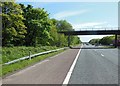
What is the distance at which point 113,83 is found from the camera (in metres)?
10.3

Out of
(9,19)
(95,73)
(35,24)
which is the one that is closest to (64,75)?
(95,73)

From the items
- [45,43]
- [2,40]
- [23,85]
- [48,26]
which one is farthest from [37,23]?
[23,85]

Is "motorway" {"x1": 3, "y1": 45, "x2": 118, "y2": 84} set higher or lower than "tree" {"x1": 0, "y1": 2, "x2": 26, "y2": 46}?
lower

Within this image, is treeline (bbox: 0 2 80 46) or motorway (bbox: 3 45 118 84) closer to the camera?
motorway (bbox: 3 45 118 84)

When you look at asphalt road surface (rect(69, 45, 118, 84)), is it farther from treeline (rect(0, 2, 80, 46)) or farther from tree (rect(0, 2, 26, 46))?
treeline (rect(0, 2, 80, 46))

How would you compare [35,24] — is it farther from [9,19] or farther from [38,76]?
[38,76]

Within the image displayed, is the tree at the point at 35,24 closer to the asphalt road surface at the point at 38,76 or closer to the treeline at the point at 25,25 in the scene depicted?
the treeline at the point at 25,25

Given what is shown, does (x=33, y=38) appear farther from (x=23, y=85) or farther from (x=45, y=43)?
(x=23, y=85)

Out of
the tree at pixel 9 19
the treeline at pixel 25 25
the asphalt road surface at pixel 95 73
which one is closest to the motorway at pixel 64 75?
the asphalt road surface at pixel 95 73

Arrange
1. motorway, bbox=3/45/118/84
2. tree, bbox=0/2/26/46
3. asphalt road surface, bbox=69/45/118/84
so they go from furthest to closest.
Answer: tree, bbox=0/2/26/46
motorway, bbox=3/45/118/84
asphalt road surface, bbox=69/45/118/84

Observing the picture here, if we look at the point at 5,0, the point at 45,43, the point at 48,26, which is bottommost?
the point at 45,43

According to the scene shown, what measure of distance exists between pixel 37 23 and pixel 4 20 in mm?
19294

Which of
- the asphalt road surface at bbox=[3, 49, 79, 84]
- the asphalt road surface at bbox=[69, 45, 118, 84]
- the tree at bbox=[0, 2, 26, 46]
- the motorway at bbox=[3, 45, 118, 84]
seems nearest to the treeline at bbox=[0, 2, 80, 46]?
the tree at bbox=[0, 2, 26, 46]

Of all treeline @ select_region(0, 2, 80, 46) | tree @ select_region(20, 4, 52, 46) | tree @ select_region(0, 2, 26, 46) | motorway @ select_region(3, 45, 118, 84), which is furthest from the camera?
tree @ select_region(20, 4, 52, 46)
